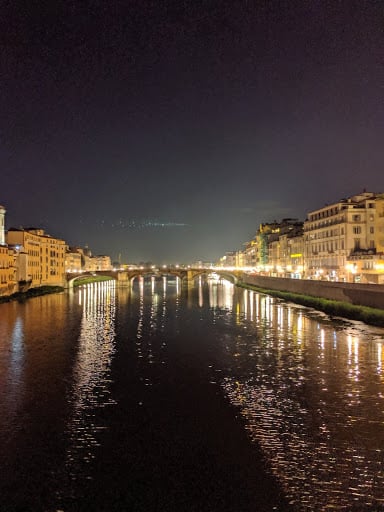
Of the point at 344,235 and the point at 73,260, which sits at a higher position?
the point at 344,235

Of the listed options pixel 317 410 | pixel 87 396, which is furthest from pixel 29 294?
pixel 317 410

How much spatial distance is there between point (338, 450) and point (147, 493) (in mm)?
5345

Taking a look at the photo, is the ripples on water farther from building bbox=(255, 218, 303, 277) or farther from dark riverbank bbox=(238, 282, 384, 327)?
building bbox=(255, 218, 303, 277)

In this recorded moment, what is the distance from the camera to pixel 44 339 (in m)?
33.0

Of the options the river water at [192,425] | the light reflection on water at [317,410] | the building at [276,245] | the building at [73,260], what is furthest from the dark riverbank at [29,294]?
the building at [73,260]

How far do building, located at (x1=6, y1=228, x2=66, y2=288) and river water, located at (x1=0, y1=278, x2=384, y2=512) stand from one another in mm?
49863

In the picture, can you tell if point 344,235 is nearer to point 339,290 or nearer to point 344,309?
point 339,290

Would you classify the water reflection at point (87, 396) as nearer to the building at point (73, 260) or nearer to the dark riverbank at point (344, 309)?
the dark riverbank at point (344, 309)

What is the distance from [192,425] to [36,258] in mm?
79891

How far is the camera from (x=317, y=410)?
16.5 metres

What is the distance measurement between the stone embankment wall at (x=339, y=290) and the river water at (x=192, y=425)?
953 centimetres

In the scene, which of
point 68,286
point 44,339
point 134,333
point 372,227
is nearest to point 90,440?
point 44,339

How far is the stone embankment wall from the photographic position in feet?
132

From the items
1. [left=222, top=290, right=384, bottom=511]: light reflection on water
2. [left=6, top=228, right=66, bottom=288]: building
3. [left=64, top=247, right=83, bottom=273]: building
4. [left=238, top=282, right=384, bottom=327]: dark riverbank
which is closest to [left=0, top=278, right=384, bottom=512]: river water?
[left=222, top=290, right=384, bottom=511]: light reflection on water
